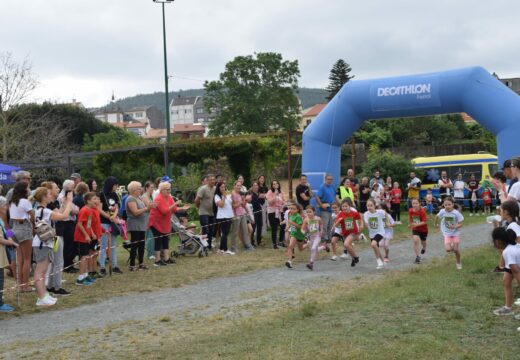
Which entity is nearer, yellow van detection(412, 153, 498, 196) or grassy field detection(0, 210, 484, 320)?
grassy field detection(0, 210, 484, 320)

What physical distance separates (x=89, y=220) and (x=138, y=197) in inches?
62.5

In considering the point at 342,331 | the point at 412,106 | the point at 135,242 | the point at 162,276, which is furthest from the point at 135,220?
the point at 412,106

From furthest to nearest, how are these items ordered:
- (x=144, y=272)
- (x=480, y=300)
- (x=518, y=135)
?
(x=518, y=135), (x=144, y=272), (x=480, y=300)

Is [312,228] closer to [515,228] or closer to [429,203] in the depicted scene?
[515,228]

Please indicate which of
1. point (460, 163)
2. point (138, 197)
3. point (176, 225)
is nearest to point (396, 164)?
point (460, 163)

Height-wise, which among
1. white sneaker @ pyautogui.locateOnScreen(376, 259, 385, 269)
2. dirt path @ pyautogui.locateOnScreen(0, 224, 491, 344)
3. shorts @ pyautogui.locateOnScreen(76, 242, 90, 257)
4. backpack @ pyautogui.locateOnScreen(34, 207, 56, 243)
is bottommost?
dirt path @ pyautogui.locateOnScreen(0, 224, 491, 344)

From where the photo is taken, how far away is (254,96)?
72875 mm

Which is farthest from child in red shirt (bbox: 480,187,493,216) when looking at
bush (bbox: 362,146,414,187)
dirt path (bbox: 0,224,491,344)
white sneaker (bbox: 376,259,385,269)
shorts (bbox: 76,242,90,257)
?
shorts (bbox: 76,242,90,257)

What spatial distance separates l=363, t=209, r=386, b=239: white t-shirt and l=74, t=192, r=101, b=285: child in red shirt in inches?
208

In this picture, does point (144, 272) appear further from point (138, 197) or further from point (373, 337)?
point (373, 337)

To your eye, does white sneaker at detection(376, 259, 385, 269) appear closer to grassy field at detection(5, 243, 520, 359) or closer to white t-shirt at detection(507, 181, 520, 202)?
grassy field at detection(5, 243, 520, 359)

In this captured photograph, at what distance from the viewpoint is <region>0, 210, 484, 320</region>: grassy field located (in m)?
10.9

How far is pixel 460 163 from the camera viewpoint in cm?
2853

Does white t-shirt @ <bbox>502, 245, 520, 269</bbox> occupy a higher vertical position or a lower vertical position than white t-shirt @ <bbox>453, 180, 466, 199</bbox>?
lower
